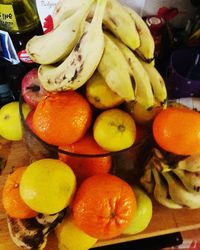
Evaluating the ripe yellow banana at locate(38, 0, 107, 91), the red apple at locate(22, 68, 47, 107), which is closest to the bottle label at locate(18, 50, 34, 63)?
the red apple at locate(22, 68, 47, 107)

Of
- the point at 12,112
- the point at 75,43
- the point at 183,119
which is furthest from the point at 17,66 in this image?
the point at 183,119

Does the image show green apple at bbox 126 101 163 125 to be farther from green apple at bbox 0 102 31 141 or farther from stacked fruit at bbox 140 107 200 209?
green apple at bbox 0 102 31 141

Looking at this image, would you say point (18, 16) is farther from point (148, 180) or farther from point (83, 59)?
point (148, 180)

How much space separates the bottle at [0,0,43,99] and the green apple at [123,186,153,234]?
338 millimetres

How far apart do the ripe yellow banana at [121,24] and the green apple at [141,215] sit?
→ 24 cm

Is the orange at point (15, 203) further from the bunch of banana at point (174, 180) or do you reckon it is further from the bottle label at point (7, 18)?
the bottle label at point (7, 18)

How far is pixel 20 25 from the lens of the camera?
0.67m

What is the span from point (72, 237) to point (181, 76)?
0.39 metres

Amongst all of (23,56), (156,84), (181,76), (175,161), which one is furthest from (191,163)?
(23,56)

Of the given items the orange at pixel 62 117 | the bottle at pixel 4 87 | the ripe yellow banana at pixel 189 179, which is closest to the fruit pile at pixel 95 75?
the orange at pixel 62 117

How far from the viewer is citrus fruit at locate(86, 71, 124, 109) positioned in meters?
0.49

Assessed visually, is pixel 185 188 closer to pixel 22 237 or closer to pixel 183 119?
pixel 183 119

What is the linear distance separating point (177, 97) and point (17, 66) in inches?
13.2

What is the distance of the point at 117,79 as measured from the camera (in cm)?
47
